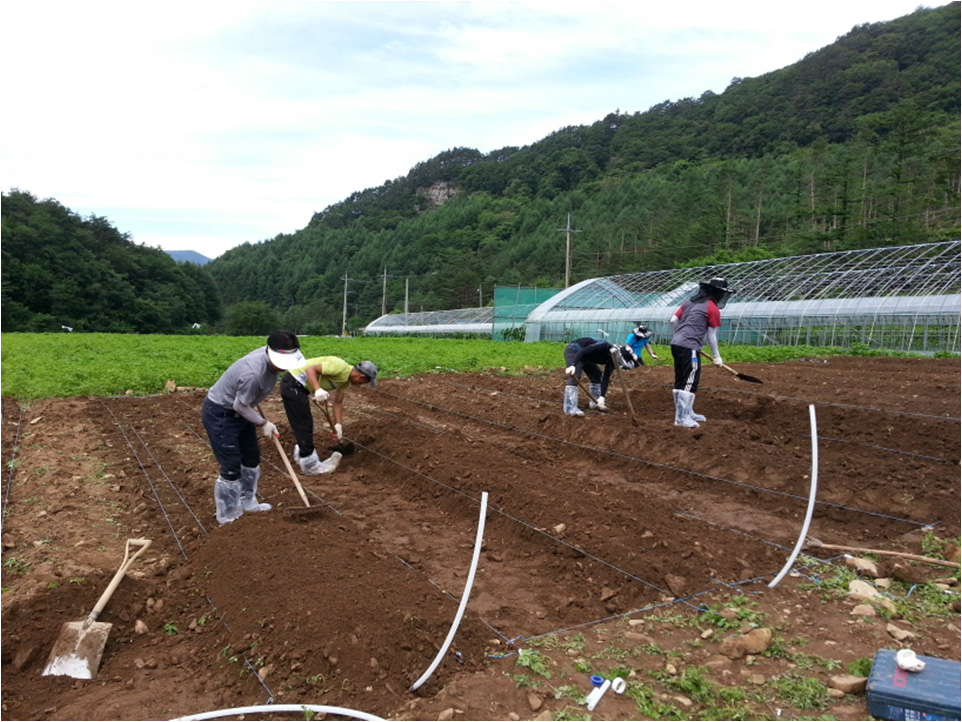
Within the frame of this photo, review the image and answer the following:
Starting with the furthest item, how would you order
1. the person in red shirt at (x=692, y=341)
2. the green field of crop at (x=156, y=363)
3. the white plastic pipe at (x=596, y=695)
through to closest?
the green field of crop at (x=156, y=363) < the person in red shirt at (x=692, y=341) < the white plastic pipe at (x=596, y=695)

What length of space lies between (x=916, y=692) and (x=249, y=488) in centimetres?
466

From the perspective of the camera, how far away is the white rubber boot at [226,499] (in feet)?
17.7

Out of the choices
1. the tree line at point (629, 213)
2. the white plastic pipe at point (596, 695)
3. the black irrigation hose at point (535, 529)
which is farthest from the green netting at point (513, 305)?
the white plastic pipe at point (596, 695)

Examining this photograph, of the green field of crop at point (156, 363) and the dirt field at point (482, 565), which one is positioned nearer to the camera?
the dirt field at point (482, 565)

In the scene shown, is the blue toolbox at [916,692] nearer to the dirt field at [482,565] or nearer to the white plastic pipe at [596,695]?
the dirt field at [482,565]

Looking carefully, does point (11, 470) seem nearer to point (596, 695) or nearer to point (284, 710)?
point (284, 710)

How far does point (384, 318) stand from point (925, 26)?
168 ft

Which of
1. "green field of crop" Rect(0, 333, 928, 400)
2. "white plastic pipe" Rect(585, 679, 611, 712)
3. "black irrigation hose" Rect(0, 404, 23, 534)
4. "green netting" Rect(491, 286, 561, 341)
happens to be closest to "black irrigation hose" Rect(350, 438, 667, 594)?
"white plastic pipe" Rect(585, 679, 611, 712)

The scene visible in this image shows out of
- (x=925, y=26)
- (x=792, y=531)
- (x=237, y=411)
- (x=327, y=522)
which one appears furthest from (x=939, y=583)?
(x=925, y=26)

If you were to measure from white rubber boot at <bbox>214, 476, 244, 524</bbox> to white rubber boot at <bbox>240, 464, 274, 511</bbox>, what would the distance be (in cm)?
19

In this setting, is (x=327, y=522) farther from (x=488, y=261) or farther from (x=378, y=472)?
(x=488, y=261)

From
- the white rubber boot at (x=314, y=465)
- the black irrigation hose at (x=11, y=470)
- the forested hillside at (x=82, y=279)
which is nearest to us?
the black irrigation hose at (x=11, y=470)

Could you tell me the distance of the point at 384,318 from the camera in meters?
56.4

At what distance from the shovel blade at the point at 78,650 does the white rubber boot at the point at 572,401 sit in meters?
6.36
